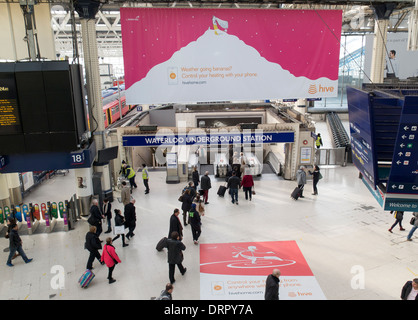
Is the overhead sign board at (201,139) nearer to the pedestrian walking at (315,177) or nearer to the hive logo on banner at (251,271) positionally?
the pedestrian walking at (315,177)

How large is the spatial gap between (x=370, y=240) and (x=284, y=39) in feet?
20.5

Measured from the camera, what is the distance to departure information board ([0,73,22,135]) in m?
8.58

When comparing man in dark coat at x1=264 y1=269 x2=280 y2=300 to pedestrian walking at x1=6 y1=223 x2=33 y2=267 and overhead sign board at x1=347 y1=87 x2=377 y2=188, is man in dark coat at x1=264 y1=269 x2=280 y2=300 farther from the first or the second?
pedestrian walking at x1=6 y1=223 x2=33 y2=267

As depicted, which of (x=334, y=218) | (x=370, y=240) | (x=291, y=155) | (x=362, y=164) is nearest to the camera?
(x=362, y=164)

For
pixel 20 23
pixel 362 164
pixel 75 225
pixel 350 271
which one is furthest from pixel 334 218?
pixel 20 23

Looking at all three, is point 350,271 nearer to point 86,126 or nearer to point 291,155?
point 291,155

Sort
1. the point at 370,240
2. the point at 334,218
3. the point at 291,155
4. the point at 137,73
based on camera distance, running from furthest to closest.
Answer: the point at 291,155 < the point at 334,218 < the point at 137,73 < the point at 370,240

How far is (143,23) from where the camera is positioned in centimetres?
977

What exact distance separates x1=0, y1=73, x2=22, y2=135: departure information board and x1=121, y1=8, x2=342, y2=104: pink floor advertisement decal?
295 cm

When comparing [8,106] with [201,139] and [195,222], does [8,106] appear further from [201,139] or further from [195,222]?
[201,139]

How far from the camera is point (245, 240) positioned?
30.8ft

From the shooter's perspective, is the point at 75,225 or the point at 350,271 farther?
the point at 75,225

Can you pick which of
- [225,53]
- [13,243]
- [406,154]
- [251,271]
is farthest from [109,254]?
[225,53]

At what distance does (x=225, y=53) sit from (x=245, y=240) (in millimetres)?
5406
